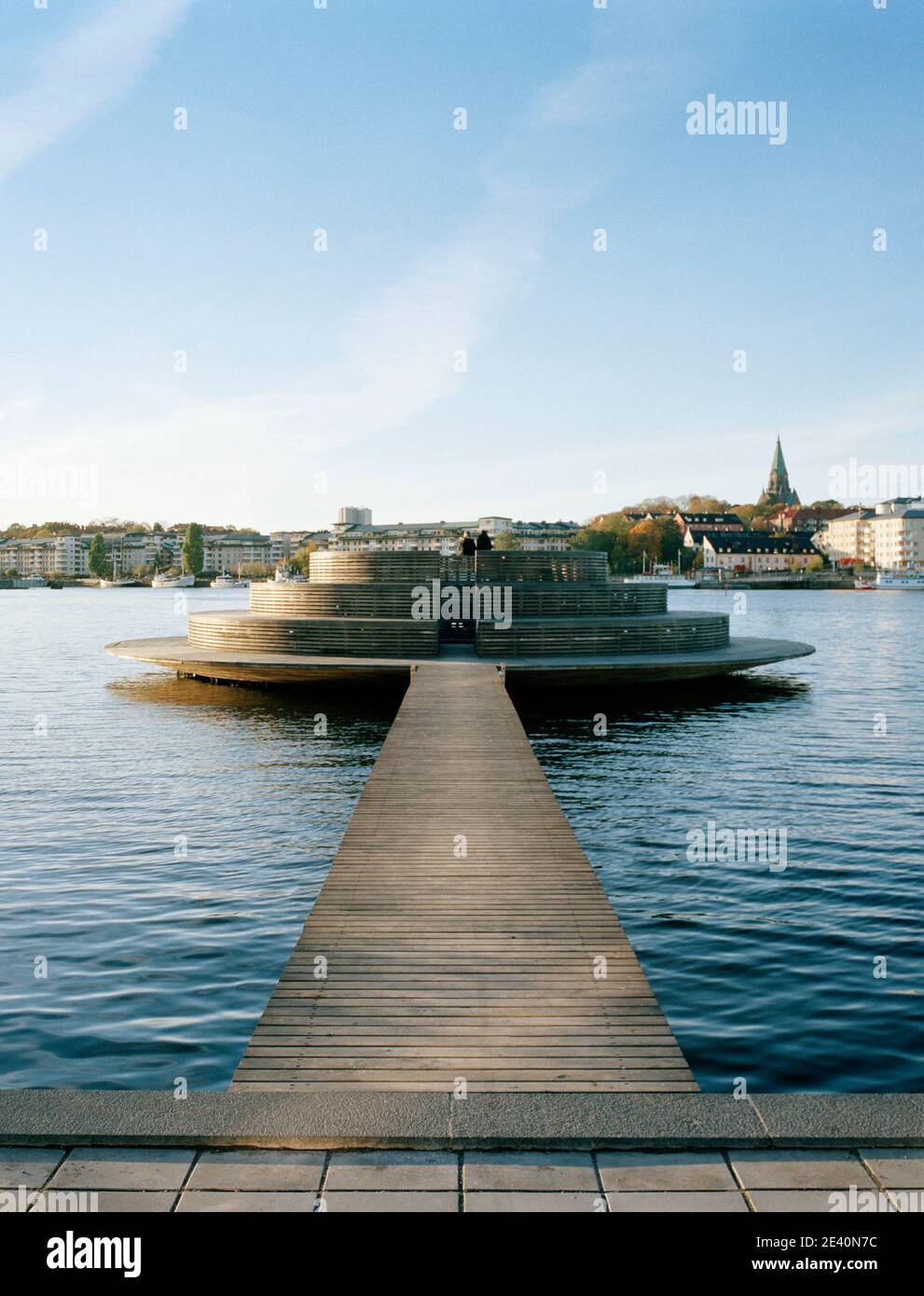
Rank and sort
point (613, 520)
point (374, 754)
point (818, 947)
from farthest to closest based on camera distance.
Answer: point (613, 520) < point (374, 754) < point (818, 947)

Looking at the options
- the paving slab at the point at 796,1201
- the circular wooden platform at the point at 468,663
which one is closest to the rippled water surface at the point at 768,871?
the circular wooden platform at the point at 468,663

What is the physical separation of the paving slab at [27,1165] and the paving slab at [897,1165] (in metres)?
3.43

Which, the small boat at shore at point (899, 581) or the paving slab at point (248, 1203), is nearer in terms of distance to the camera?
the paving slab at point (248, 1203)

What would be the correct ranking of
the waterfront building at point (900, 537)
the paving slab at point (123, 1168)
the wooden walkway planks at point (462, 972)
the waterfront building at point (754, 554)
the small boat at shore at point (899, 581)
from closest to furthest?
the paving slab at point (123, 1168), the wooden walkway planks at point (462, 972), the small boat at shore at point (899, 581), the waterfront building at point (900, 537), the waterfront building at point (754, 554)

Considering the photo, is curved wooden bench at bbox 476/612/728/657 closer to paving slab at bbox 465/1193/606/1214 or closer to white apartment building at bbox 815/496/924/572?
paving slab at bbox 465/1193/606/1214

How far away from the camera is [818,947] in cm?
967

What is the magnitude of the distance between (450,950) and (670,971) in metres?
2.36

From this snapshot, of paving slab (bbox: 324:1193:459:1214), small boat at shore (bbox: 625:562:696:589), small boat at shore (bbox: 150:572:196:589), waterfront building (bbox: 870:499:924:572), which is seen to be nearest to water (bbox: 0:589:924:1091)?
paving slab (bbox: 324:1193:459:1214)

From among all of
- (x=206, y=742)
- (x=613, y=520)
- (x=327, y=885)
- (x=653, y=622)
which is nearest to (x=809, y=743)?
(x=653, y=622)

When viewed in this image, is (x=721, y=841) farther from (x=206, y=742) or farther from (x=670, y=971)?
(x=206, y=742)

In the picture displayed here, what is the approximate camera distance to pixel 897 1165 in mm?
4477

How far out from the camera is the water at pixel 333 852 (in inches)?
308

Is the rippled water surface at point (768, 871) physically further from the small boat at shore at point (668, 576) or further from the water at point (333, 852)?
the small boat at shore at point (668, 576)

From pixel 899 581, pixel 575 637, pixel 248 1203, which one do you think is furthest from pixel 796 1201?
pixel 899 581
